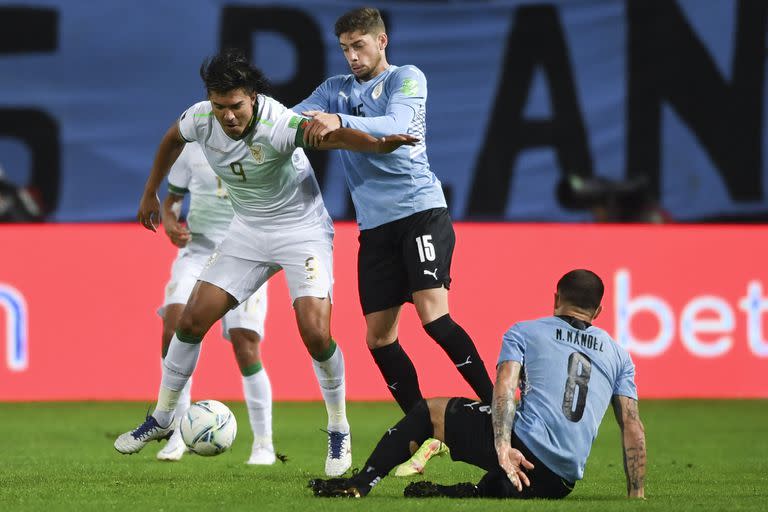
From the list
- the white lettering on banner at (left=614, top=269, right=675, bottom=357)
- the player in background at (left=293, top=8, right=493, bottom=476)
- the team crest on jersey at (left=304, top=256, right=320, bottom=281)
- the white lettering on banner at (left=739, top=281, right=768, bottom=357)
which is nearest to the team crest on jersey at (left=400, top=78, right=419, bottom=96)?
the player in background at (left=293, top=8, right=493, bottom=476)

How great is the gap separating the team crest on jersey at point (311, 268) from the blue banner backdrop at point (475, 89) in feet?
24.1

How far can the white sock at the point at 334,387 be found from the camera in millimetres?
7004

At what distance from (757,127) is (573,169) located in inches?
78.3

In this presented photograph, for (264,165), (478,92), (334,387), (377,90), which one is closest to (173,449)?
(334,387)

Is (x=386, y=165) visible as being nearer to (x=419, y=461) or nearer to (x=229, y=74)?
(x=229, y=74)

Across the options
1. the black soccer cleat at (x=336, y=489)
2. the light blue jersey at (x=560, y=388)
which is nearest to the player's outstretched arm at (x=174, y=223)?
the black soccer cleat at (x=336, y=489)

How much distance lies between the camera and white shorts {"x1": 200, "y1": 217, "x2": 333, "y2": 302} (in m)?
6.83

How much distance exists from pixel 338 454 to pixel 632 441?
1935 mm

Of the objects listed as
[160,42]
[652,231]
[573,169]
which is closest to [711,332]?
[652,231]

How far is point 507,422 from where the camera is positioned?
214 inches

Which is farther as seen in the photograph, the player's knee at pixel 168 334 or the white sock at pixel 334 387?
the player's knee at pixel 168 334

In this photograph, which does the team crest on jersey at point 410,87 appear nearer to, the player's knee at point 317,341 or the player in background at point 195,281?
the player's knee at point 317,341

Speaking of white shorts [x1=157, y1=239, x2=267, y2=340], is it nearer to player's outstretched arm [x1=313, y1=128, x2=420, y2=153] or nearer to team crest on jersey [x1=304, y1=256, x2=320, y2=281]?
team crest on jersey [x1=304, y1=256, x2=320, y2=281]

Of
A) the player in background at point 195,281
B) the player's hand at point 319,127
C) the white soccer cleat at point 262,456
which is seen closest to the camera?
the player's hand at point 319,127
